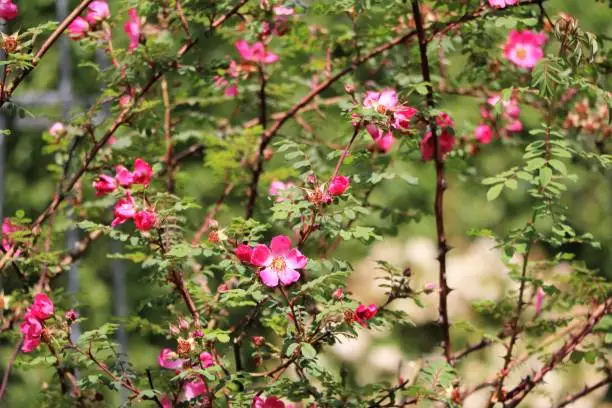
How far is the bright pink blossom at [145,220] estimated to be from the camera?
6.17 ft

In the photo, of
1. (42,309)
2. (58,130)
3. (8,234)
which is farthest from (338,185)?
(58,130)

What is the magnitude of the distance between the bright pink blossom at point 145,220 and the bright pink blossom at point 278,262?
8.8 inches

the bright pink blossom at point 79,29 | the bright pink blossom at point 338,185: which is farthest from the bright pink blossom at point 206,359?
the bright pink blossom at point 79,29

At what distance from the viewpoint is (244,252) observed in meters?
1.77

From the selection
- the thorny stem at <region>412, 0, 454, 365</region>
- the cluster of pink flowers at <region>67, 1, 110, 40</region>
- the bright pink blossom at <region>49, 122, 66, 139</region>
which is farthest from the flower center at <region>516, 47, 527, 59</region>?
the bright pink blossom at <region>49, 122, 66, 139</region>

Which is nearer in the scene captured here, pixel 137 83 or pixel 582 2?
pixel 137 83

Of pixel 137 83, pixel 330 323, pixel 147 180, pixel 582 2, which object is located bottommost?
pixel 330 323

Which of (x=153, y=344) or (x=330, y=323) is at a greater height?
(x=153, y=344)

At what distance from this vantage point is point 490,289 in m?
6.20

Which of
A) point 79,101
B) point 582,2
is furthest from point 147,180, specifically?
point 582,2

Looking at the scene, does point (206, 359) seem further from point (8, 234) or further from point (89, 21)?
point (89, 21)

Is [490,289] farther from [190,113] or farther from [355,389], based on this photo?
[355,389]

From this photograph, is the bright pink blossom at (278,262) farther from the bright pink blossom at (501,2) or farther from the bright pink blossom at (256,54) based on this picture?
the bright pink blossom at (256,54)

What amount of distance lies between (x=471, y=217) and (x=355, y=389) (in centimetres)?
476
